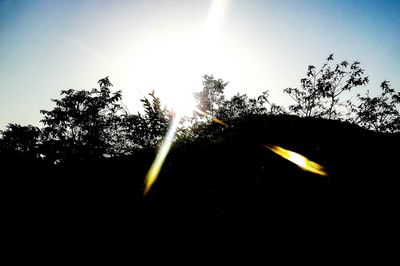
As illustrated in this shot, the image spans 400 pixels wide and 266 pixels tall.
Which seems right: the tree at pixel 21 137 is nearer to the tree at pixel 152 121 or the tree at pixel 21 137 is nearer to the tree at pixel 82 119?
the tree at pixel 82 119

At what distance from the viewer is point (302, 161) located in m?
7.12

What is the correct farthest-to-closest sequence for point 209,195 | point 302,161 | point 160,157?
point 302,161 < point 160,157 < point 209,195

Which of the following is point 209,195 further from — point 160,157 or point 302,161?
point 302,161

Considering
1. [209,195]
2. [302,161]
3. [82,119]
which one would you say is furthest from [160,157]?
[82,119]

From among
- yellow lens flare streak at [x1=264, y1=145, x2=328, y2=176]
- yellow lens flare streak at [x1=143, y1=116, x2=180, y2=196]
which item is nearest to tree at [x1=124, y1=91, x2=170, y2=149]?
yellow lens flare streak at [x1=143, y1=116, x2=180, y2=196]

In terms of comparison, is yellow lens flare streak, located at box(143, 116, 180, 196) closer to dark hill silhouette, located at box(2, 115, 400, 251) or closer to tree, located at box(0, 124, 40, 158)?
dark hill silhouette, located at box(2, 115, 400, 251)

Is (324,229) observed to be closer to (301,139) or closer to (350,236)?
(350,236)

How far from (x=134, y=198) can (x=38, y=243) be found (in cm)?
208

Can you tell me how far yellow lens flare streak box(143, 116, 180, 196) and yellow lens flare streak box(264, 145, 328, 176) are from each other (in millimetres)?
3682

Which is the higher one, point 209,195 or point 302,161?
point 302,161

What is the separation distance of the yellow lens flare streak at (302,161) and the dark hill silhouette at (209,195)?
0.25m

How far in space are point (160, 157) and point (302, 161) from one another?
4.74 meters

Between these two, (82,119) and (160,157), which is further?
(82,119)

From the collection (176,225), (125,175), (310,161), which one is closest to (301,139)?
(310,161)
